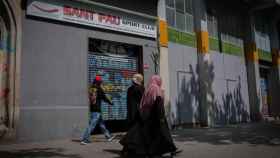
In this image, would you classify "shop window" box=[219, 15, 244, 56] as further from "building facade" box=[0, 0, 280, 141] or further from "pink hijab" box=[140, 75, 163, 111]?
"pink hijab" box=[140, 75, 163, 111]

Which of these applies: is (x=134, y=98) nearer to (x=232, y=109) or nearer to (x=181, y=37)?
(x=181, y=37)

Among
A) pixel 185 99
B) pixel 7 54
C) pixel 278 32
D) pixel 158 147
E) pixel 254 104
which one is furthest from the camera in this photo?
pixel 278 32

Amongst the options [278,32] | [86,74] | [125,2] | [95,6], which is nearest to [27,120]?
[86,74]

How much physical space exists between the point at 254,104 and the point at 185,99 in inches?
268

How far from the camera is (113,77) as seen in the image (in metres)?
11.3

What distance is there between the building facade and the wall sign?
34 mm

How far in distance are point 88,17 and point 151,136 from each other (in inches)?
240

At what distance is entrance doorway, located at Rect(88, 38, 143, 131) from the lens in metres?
10.9

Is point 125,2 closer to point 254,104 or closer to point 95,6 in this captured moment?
point 95,6

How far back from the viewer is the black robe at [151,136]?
5.66 metres

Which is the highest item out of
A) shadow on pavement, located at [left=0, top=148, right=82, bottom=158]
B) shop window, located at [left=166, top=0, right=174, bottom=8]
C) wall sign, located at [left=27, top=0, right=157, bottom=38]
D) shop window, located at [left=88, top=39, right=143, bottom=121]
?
shop window, located at [left=166, top=0, right=174, bottom=8]

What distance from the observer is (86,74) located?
10.3m

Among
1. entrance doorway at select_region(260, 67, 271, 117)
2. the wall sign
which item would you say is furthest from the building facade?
entrance doorway at select_region(260, 67, 271, 117)

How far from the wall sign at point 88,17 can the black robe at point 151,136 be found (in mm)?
5416
